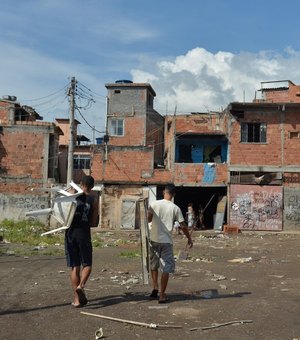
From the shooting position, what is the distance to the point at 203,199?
33.0 meters

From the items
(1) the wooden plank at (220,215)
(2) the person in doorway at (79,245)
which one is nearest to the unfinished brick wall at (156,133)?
(1) the wooden plank at (220,215)

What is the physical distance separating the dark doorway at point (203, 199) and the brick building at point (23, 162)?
8.37m

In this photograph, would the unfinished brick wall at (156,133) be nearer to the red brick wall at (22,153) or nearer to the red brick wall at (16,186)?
the red brick wall at (22,153)

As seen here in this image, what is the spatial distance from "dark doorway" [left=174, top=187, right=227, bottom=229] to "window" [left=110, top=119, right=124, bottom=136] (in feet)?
36.3

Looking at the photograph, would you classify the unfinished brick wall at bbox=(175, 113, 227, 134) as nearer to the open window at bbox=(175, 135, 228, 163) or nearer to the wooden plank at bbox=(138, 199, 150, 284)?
the open window at bbox=(175, 135, 228, 163)

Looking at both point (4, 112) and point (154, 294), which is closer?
point (154, 294)

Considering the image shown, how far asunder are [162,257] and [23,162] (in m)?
25.4

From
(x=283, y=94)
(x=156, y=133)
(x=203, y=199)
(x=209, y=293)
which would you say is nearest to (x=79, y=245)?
(x=209, y=293)

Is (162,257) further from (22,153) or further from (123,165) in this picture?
(22,153)

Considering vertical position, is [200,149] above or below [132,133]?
below

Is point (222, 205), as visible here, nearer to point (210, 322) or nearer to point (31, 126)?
point (31, 126)

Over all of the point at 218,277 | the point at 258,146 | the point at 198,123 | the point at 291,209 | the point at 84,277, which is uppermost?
the point at 198,123

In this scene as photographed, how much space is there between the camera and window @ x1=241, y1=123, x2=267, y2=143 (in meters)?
29.7

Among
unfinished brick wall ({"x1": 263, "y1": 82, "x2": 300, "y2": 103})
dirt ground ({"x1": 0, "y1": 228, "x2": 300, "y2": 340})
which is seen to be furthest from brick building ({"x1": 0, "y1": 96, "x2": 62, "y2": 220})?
dirt ground ({"x1": 0, "y1": 228, "x2": 300, "y2": 340})
